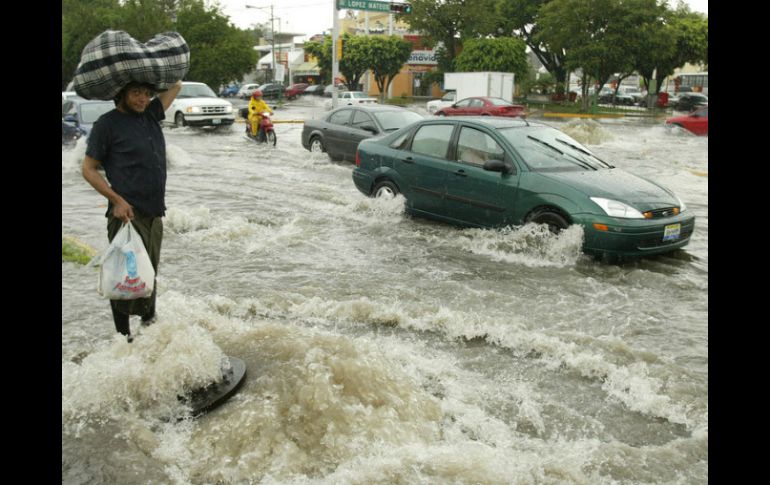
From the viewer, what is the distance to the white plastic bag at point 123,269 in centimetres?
403

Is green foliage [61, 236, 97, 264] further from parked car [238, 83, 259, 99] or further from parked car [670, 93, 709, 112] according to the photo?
parked car [238, 83, 259, 99]

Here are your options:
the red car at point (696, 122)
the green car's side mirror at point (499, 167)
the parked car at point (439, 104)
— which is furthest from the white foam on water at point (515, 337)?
the parked car at point (439, 104)

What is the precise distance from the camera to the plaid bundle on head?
3916 mm

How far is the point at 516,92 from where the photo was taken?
6456cm

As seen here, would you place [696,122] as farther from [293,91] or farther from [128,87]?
[293,91]

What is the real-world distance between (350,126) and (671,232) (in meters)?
9.54

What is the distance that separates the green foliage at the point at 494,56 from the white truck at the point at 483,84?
8.29 m

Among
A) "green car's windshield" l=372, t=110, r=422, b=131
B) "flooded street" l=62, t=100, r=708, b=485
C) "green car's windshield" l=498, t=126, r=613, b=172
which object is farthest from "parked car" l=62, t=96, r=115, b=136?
"green car's windshield" l=498, t=126, r=613, b=172

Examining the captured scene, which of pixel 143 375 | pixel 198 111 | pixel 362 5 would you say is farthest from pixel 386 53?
pixel 143 375

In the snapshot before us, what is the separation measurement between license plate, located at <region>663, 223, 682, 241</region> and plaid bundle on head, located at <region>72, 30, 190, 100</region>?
5416 mm

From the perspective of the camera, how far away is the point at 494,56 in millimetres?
49250

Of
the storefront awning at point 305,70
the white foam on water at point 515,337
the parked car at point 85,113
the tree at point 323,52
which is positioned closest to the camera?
the white foam on water at point 515,337

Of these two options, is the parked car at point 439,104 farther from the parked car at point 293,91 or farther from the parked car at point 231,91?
the parked car at point 231,91

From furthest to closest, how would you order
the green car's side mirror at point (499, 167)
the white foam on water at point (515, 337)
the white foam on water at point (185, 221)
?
the white foam on water at point (185, 221) → the green car's side mirror at point (499, 167) → the white foam on water at point (515, 337)
